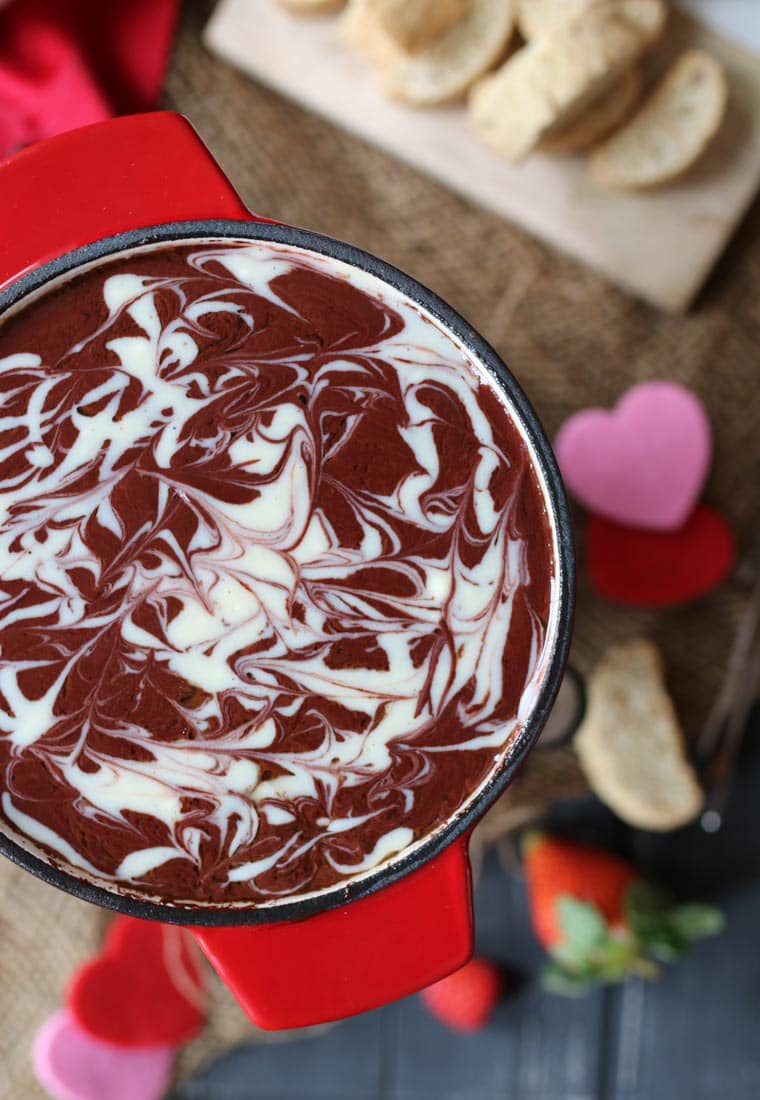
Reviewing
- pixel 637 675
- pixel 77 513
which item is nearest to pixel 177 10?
pixel 77 513

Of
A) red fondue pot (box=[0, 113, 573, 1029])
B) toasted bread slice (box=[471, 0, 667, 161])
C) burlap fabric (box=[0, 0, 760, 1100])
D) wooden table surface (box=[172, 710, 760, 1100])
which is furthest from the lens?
wooden table surface (box=[172, 710, 760, 1100])

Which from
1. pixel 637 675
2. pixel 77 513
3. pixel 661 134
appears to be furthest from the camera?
pixel 637 675

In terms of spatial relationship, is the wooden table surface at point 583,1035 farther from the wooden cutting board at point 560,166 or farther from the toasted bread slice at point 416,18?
the toasted bread slice at point 416,18

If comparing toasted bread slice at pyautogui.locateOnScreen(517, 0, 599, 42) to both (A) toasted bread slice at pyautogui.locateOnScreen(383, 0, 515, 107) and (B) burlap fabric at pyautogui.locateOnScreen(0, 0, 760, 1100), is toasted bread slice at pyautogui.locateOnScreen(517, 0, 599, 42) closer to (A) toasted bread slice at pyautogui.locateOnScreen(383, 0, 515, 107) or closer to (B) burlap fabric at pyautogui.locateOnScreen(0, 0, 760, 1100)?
(A) toasted bread slice at pyautogui.locateOnScreen(383, 0, 515, 107)

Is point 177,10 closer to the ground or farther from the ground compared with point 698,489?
farther from the ground

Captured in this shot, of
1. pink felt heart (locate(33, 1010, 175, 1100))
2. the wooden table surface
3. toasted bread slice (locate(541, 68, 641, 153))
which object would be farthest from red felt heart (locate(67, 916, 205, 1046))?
toasted bread slice (locate(541, 68, 641, 153))

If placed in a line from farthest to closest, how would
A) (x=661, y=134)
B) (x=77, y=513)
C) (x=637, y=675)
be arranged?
(x=637, y=675)
(x=661, y=134)
(x=77, y=513)

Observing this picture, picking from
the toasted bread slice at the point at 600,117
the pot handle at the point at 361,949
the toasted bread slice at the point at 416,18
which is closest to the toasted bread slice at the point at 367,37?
the toasted bread slice at the point at 416,18

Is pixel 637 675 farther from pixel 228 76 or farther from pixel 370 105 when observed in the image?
pixel 228 76
